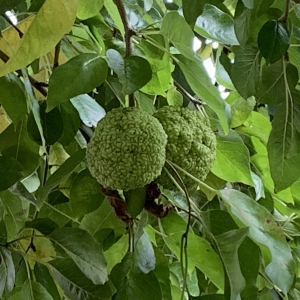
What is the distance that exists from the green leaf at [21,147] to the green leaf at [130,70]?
21 centimetres

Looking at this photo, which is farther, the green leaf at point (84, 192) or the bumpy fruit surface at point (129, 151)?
the green leaf at point (84, 192)

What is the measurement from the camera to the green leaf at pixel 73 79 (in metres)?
0.51

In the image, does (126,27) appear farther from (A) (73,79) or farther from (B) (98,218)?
(B) (98,218)

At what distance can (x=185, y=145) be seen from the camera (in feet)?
1.98

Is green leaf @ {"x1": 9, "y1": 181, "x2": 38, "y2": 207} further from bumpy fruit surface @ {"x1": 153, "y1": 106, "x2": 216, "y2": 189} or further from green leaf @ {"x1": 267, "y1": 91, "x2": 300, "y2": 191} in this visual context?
green leaf @ {"x1": 267, "y1": 91, "x2": 300, "y2": 191}

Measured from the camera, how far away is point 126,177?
538 mm

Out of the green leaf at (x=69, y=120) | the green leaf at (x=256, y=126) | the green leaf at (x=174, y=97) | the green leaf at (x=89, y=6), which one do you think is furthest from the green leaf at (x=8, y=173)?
the green leaf at (x=256, y=126)

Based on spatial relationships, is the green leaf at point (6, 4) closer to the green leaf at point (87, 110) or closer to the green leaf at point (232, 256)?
the green leaf at point (87, 110)

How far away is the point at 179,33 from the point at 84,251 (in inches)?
11.9

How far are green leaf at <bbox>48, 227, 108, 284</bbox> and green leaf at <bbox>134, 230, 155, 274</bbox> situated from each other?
4cm

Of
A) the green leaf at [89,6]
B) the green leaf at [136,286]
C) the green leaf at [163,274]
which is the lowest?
the green leaf at [163,274]

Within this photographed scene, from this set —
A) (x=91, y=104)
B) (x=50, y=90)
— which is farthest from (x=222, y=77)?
(x=50, y=90)

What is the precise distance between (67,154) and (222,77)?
30 cm

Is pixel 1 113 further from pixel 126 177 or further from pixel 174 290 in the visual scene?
pixel 174 290
